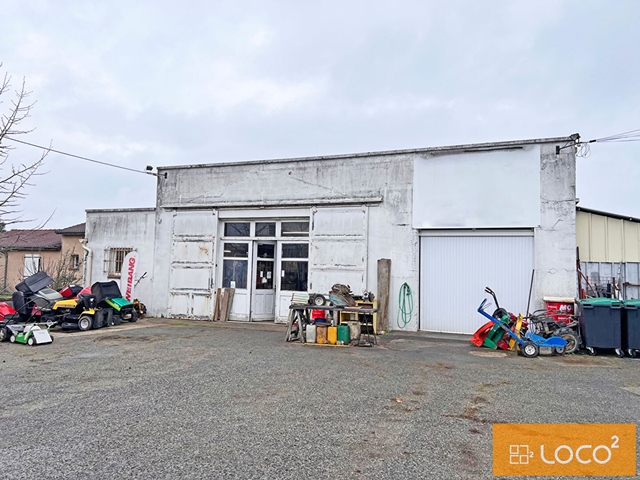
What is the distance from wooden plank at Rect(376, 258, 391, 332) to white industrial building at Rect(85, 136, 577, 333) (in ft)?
0.68

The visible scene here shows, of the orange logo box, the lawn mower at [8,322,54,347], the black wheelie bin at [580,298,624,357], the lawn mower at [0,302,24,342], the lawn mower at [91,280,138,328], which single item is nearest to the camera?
the orange logo box

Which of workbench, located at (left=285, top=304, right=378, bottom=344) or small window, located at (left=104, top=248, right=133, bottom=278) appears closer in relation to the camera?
workbench, located at (left=285, top=304, right=378, bottom=344)

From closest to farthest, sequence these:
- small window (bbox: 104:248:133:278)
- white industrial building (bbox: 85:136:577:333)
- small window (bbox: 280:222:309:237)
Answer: white industrial building (bbox: 85:136:577:333) < small window (bbox: 280:222:309:237) < small window (bbox: 104:248:133:278)

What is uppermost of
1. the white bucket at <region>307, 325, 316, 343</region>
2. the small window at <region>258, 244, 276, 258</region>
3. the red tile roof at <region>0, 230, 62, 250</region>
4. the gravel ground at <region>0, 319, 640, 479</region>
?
the red tile roof at <region>0, 230, 62, 250</region>

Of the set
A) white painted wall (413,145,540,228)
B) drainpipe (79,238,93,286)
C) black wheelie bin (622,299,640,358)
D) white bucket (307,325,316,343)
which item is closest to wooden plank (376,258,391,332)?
white painted wall (413,145,540,228)

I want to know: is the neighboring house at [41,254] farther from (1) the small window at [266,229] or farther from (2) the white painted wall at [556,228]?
(2) the white painted wall at [556,228]

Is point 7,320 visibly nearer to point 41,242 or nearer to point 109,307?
point 109,307

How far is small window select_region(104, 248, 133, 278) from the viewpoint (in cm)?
1461

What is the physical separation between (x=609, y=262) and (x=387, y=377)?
25.0 ft

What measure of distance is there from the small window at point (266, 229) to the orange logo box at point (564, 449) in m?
9.48

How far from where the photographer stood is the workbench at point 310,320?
31.6 feet

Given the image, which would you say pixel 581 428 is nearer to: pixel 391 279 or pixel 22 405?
pixel 22 405

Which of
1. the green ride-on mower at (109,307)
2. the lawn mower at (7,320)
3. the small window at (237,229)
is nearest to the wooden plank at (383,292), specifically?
the small window at (237,229)

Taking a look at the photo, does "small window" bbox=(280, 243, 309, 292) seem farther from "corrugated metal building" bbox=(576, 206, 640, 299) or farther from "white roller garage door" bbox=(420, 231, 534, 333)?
"corrugated metal building" bbox=(576, 206, 640, 299)
